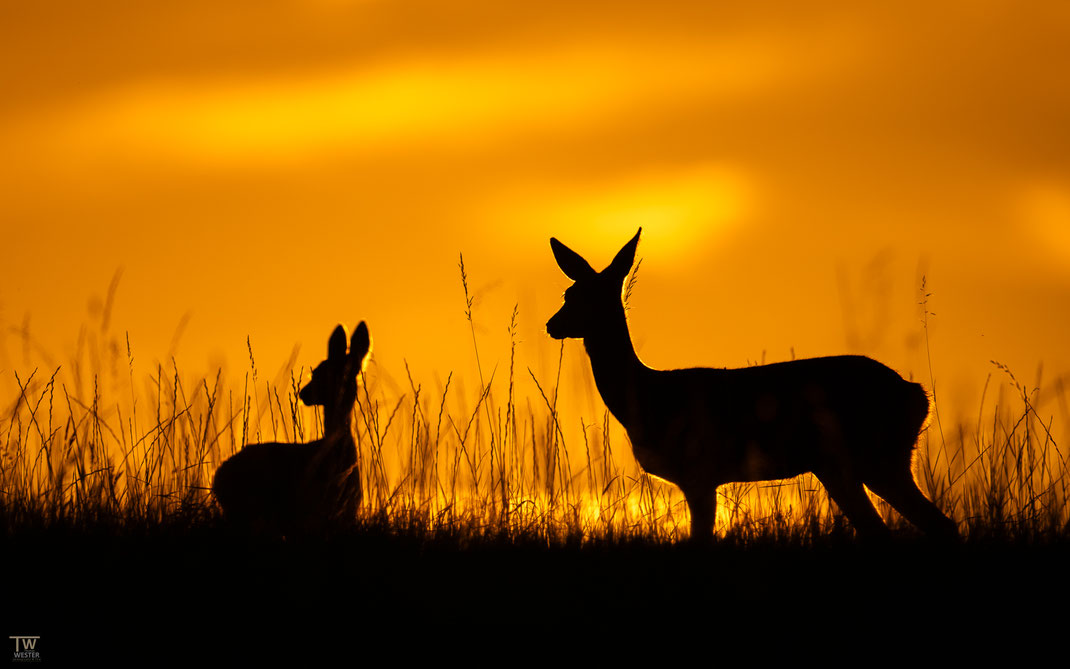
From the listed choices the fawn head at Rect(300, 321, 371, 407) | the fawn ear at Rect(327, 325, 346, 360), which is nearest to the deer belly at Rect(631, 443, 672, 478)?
the fawn head at Rect(300, 321, 371, 407)

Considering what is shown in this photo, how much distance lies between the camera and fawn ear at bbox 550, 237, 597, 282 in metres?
6.56

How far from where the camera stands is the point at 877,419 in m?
5.94

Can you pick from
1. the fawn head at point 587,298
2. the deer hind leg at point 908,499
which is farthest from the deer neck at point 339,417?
the deer hind leg at point 908,499

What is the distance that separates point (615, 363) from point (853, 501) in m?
1.49

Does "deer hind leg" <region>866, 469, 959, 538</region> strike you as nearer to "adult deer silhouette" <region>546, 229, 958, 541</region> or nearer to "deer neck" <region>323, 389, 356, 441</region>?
"adult deer silhouette" <region>546, 229, 958, 541</region>

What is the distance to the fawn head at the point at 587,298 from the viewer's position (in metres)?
6.54

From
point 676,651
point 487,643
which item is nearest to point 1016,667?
point 676,651

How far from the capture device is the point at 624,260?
6.50 metres

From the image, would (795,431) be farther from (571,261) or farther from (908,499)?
(571,261)

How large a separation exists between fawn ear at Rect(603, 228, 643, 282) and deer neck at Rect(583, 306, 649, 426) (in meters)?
0.21

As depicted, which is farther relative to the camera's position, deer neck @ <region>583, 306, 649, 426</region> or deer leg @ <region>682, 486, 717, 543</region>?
deer neck @ <region>583, 306, 649, 426</region>

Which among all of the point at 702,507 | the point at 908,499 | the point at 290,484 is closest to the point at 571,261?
the point at 702,507

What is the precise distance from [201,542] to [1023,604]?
2907mm

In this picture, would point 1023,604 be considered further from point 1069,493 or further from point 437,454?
point 437,454
